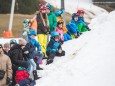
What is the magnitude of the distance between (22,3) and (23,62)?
28.0 metres

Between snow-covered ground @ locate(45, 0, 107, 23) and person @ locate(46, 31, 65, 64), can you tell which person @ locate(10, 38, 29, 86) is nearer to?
person @ locate(46, 31, 65, 64)

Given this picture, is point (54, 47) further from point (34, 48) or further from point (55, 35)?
point (34, 48)

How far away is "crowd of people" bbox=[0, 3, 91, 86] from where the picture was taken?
985cm

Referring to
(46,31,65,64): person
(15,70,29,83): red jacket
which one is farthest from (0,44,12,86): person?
(46,31,65,64): person

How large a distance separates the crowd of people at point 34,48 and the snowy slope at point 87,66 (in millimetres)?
331

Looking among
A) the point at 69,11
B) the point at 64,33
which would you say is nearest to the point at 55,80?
the point at 64,33

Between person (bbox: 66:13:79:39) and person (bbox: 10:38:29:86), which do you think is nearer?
person (bbox: 10:38:29:86)

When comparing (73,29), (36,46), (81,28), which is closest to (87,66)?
(36,46)

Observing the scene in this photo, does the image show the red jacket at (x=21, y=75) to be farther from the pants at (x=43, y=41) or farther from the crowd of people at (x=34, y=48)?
the pants at (x=43, y=41)

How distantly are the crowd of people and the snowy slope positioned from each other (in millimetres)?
331

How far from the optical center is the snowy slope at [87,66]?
861cm

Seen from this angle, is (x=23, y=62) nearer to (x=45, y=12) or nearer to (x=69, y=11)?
(x=45, y=12)

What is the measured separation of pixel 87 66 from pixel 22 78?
5.22 ft

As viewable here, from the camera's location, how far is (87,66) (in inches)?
384
